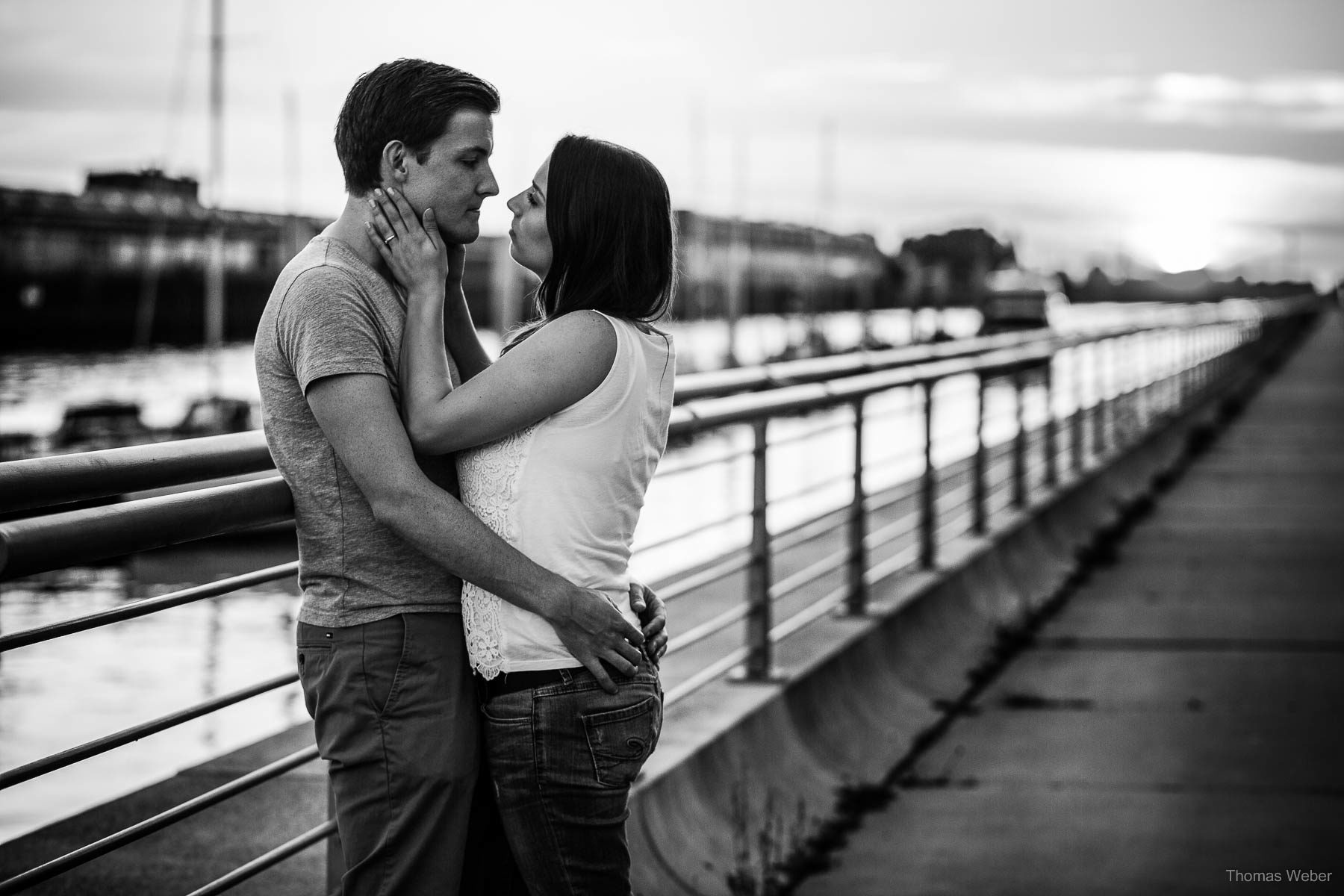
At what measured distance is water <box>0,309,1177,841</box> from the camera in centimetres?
775

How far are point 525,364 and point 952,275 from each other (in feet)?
503

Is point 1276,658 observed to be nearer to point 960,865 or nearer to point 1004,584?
point 1004,584

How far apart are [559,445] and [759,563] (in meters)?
2.67

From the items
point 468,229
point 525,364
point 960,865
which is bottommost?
point 960,865

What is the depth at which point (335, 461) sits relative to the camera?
2.34 metres

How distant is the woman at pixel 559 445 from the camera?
2.35m

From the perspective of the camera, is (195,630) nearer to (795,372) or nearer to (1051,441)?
(1051,441)

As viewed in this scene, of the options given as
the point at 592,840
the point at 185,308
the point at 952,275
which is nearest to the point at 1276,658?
the point at 592,840

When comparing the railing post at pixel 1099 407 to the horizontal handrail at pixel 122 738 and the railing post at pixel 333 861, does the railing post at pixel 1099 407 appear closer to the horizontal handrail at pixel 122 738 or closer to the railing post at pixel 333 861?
the railing post at pixel 333 861

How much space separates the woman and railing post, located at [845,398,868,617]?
3530mm

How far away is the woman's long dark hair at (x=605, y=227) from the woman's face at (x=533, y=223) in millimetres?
14

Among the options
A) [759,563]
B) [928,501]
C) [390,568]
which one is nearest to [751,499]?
[759,563]

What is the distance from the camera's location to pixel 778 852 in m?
4.37

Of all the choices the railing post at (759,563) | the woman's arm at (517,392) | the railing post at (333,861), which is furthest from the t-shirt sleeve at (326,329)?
the railing post at (759,563)
